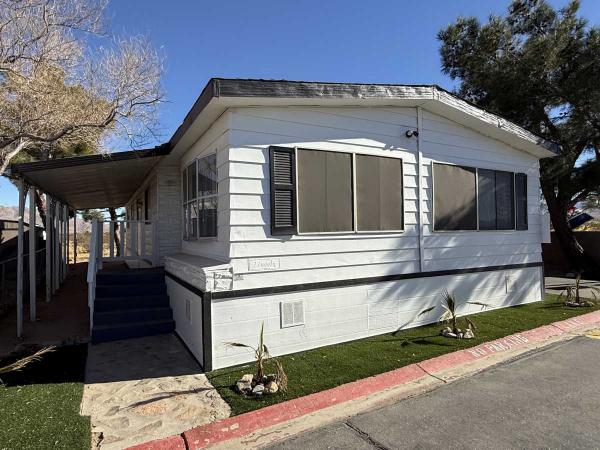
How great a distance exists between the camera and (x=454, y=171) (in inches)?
282

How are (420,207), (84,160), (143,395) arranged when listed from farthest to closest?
(84,160) < (420,207) < (143,395)

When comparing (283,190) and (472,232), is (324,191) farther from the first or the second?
(472,232)

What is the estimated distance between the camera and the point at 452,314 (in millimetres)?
5926

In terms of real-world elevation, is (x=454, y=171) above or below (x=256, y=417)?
above

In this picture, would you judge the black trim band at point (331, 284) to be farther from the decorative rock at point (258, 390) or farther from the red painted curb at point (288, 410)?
the red painted curb at point (288, 410)

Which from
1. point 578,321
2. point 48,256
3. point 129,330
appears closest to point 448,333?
point 578,321

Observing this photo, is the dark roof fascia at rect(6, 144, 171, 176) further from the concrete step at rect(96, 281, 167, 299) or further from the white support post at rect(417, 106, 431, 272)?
the white support post at rect(417, 106, 431, 272)

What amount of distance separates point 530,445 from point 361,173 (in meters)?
3.86

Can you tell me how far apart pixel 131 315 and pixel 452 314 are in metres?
4.94

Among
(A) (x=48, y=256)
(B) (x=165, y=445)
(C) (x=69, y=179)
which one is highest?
(C) (x=69, y=179)

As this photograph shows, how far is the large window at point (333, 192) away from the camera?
5.29 m

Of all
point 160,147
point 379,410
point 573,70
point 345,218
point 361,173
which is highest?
point 573,70

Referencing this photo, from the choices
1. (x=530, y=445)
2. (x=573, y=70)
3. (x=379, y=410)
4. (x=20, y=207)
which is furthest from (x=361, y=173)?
(x=573, y=70)

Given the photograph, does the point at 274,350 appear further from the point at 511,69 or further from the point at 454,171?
the point at 511,69
